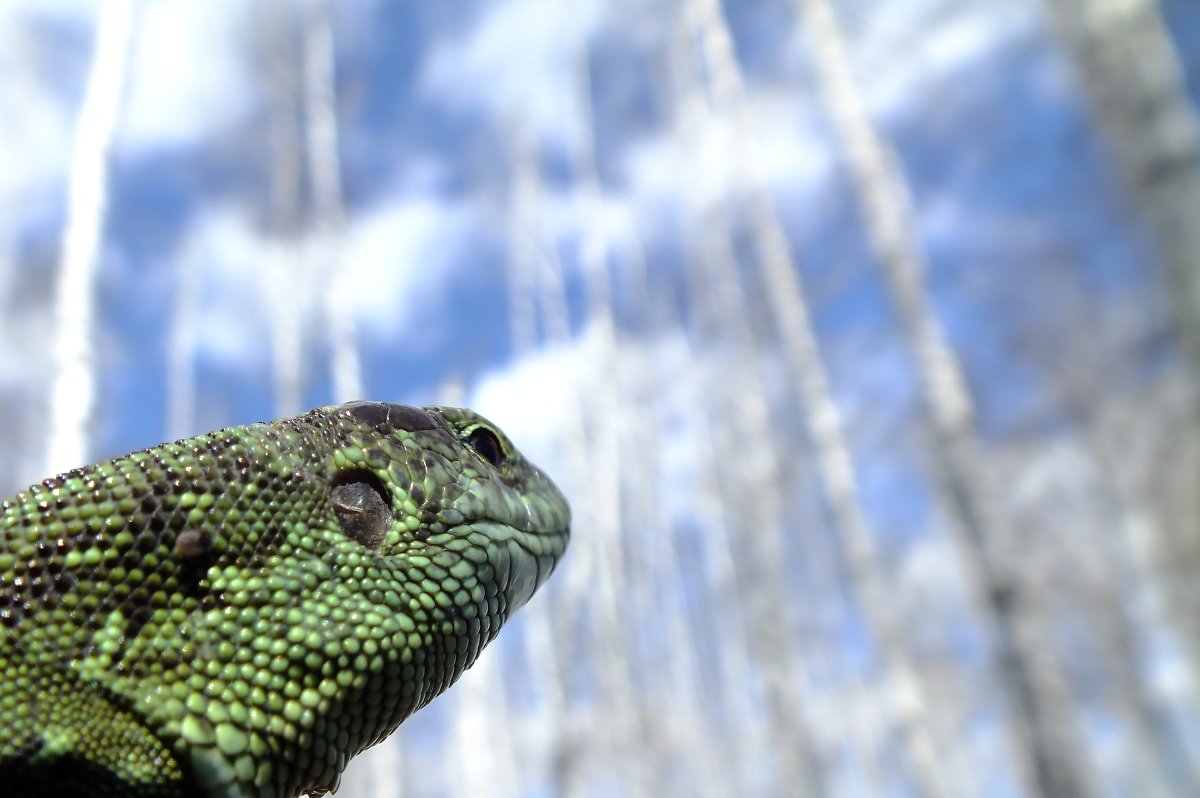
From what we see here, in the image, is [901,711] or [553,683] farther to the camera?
[553,683]

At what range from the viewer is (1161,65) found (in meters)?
2.47

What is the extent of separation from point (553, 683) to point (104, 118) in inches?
443

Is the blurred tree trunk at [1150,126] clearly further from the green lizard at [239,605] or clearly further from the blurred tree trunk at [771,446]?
the blurred tree trunk at [771,446]

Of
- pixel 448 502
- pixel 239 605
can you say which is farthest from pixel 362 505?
pixel 239 605

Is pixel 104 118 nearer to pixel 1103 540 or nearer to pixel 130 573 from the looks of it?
pixel 130 573

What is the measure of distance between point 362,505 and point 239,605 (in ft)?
1.01

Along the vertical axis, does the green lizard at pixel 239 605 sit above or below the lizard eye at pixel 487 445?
below

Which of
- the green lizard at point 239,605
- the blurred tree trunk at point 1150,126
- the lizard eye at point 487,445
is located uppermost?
the blurred tree trunk at point 1150,126

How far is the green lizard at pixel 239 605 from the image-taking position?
118 cm

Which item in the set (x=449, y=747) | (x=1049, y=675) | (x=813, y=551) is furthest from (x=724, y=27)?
(x=449, y=747)

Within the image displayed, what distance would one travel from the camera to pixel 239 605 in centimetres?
138

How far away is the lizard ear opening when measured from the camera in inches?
62.4

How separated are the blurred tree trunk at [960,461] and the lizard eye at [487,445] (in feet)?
18.0

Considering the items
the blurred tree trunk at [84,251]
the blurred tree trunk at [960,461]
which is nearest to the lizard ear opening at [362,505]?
the blurred tree trunk at [84,251]
